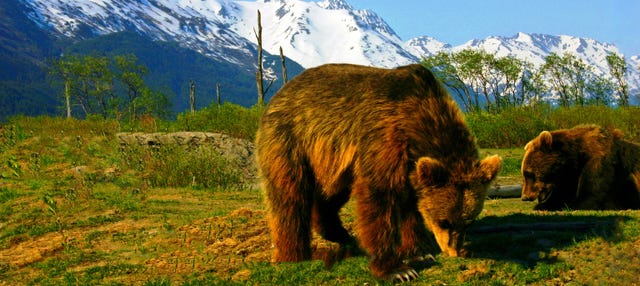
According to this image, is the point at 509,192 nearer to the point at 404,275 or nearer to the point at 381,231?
the point at 404,275

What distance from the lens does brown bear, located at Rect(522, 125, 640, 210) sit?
9.59 m

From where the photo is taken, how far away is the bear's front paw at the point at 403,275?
230 inches

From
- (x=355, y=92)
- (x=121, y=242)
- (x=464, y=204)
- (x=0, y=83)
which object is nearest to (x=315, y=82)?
(x=355, y=92)

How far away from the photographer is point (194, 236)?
8.61 meters

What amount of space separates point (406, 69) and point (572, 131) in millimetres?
5082

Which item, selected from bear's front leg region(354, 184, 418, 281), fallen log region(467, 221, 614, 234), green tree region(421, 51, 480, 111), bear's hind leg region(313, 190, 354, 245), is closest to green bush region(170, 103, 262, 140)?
bear's hind leg region(313, 190, 354, 245)

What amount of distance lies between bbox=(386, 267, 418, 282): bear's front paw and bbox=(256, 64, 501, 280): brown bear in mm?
10

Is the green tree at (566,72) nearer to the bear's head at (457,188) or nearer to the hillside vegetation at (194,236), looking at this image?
the hillside vegetation at (194,236)

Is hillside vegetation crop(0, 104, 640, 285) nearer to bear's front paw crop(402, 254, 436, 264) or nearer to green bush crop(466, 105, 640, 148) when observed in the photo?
bear's front paw crop(402, 254, 436, 264)

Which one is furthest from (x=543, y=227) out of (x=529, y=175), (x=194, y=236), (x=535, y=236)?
(x=194, y=236)

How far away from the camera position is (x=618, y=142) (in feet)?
32.6

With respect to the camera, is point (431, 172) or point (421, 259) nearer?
point (431, 172)

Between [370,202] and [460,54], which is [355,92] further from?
[460,54]

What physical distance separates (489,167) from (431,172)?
61cm
